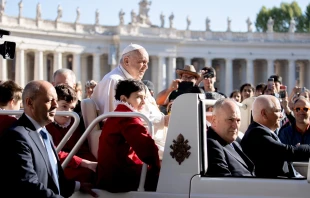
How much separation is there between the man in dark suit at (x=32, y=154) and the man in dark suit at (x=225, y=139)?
4.96 feet

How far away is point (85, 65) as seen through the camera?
75312 mm

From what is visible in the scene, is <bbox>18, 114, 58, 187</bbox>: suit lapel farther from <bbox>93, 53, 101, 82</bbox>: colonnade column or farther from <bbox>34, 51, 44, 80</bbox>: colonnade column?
<bbox>93, 53, 101, 82</bbox>: colonnade column

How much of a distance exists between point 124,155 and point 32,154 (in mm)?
1541

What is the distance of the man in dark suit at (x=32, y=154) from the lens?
16.8 feet

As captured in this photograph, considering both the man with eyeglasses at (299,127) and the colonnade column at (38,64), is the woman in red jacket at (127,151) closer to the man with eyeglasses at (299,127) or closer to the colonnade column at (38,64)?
the man with eyeglasses at (299,127)

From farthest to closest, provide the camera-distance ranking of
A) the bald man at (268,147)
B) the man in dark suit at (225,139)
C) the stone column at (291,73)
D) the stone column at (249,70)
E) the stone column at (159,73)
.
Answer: the stone column at (291,73) < the stone column at (249,70) < the stone column at (159,73) < the bald man at (268,147) < the man in dark suit at (225,139)

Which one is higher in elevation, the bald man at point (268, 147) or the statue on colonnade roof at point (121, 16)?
the statue on colonnade roof at point (121, 16)

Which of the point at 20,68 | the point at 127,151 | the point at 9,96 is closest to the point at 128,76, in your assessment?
the point at 9,96

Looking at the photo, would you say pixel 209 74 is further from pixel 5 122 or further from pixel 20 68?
pixel 20 68

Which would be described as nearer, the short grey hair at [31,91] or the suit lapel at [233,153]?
the short grey hair at [31,91]

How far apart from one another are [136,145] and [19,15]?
204ft

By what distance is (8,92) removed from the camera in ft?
24.8

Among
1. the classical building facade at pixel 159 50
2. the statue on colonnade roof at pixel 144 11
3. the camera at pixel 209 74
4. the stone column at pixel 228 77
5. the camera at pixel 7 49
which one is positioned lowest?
the camera at pixel 209 74

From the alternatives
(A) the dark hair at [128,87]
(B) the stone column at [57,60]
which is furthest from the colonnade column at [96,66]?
(A) the dark hair at [128,87]
